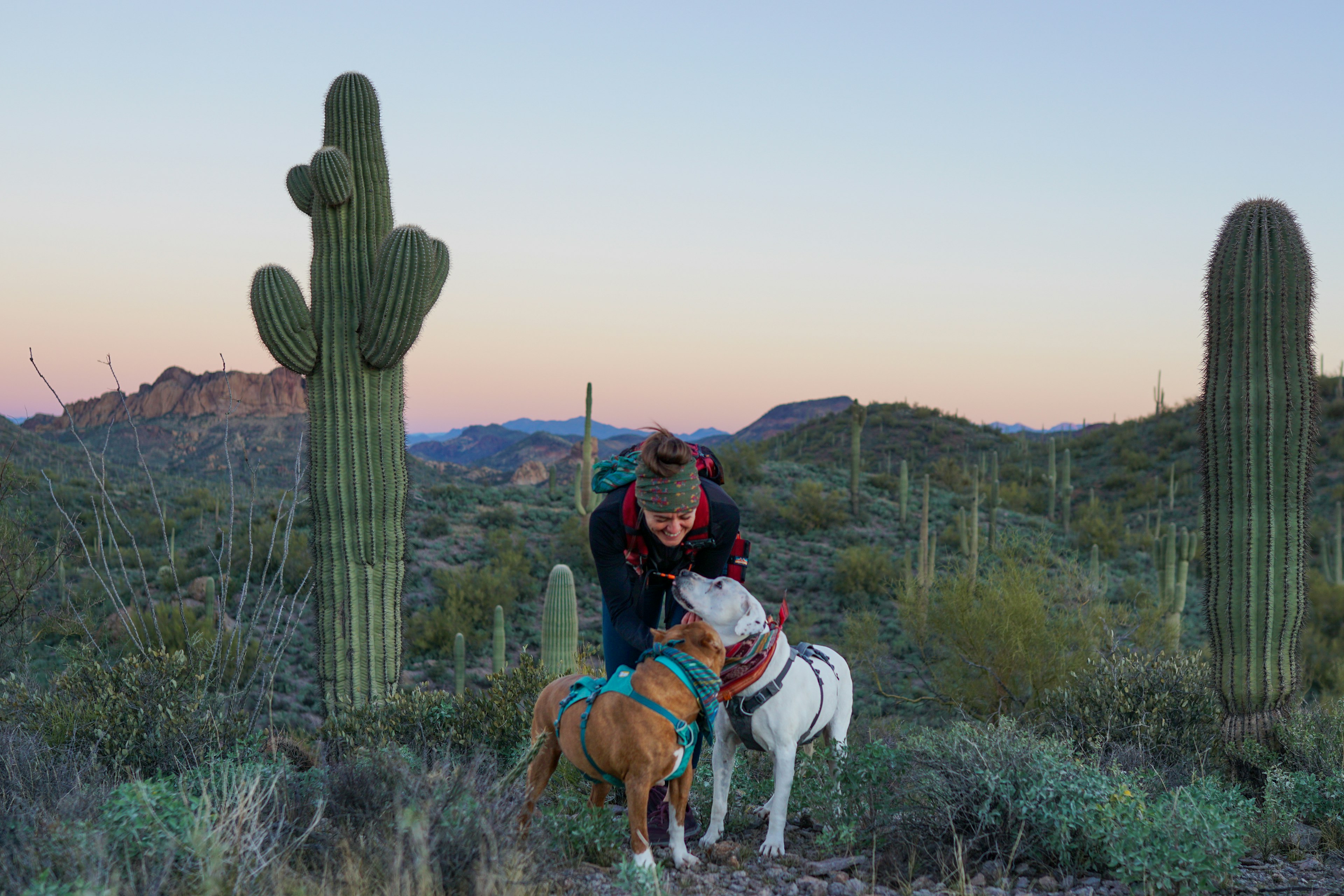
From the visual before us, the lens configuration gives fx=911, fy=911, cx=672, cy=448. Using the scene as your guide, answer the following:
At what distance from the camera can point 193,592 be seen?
1962 centimetres

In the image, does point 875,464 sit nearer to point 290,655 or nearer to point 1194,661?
point 290,655

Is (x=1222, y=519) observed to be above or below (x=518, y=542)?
above

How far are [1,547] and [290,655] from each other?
7.53 m

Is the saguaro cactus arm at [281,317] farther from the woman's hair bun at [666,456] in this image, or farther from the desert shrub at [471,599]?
the desert shrub at [471,599]

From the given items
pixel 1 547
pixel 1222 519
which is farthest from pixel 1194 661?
pixel 1 547

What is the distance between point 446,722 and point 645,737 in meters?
3.52

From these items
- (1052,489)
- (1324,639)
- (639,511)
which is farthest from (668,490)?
(1052,489)

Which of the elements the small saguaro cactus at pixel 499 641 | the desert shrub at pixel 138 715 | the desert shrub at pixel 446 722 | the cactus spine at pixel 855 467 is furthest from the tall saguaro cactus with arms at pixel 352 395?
the cactus spine at pixel 855 467

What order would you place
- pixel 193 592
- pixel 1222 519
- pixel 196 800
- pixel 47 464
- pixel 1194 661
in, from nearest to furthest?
pixel 196 800, pixel 1222 519, pixel 1194 661, pixel 193 592, pixel 47 464

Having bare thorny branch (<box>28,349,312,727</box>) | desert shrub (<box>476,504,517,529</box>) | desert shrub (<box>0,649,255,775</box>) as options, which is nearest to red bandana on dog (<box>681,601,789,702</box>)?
bare thorny branch (<box>28,349,312,727</box>)

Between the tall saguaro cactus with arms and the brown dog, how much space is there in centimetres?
445

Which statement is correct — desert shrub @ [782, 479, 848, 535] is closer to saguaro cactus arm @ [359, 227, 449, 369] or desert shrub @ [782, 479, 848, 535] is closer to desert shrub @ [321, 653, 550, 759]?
saguaro cactus arm @ [359, 227, 449, 369]

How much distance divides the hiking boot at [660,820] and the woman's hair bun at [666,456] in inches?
67.8

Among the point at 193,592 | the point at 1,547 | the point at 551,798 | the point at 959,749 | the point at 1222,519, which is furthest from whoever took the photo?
the point at 193,592
